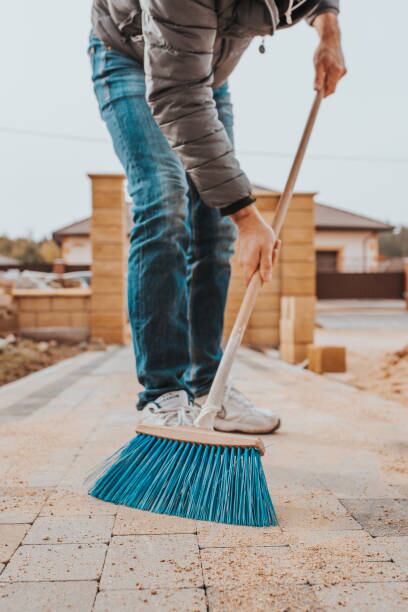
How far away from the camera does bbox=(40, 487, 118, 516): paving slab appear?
3.83 feet

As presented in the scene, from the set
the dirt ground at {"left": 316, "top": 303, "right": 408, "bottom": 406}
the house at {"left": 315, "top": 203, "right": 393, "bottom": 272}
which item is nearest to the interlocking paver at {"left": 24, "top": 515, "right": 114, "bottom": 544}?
the dirt ground at {"left": 316, "top": 303, "right": 408, "bottom": 406}

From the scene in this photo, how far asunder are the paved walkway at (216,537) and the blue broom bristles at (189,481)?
0.11ft

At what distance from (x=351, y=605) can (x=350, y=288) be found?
2272 centimetres

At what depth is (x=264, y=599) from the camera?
82 cm

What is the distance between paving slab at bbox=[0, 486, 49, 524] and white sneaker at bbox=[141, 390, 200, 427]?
32cm

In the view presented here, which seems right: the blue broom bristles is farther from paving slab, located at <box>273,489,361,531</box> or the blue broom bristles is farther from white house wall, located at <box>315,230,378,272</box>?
white house wall, located at <box>315,230,378,272</box>

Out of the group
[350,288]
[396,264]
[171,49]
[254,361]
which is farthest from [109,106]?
[396,264]

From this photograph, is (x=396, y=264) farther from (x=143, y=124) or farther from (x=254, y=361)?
(x=143, y=124)

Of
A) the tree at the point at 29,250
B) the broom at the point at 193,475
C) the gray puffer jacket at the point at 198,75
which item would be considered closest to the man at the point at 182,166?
the gray puffer jacket at the point at 198,75

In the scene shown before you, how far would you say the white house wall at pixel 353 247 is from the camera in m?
23.5

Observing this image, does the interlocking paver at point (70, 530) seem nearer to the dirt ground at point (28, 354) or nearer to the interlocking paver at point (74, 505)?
the interlocking paver at point (74, 505)

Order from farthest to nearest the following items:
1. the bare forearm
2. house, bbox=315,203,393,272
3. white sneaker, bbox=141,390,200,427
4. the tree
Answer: the tree → house, bbox=315,203,393,272 → the bare forearm → white sneaker, bbox=141,390,200,427

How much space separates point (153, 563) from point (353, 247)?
2405 cm

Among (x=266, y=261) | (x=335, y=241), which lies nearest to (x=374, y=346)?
(x=266, y=261)
